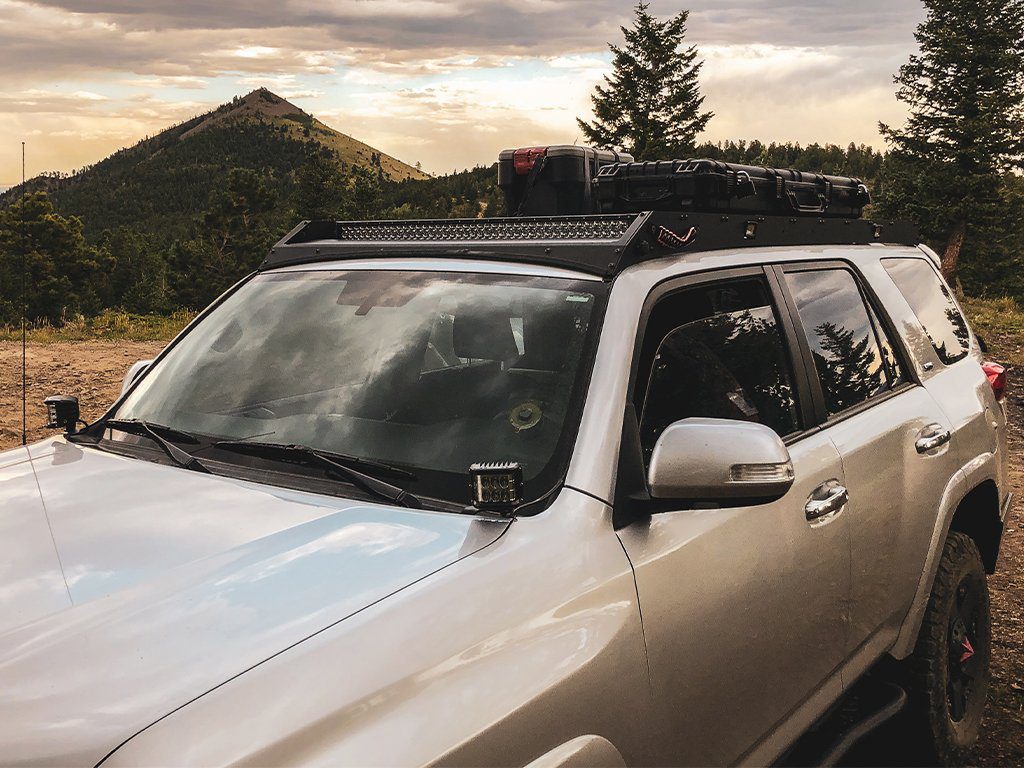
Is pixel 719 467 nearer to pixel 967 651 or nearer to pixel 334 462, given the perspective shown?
pixel 334 462

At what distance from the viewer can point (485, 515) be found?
1.99 m

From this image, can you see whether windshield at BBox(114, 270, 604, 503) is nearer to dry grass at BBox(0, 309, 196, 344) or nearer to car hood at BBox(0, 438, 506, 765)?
car hood at BBox(0, 438, 506, 765)

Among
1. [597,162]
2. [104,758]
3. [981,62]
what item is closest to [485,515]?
[104,758]

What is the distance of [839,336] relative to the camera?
3309 mm

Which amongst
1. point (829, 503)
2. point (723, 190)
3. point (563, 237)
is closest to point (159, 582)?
point (563, 237)

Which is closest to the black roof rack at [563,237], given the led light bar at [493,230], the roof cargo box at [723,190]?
the led light bar at [493,230]

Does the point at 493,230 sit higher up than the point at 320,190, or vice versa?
the point at 320,190

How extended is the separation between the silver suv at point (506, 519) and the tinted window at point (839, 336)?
0.01m

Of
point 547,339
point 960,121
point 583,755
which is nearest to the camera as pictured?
point 583,755

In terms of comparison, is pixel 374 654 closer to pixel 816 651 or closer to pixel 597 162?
pixel 816 651

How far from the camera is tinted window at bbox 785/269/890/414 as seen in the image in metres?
3.14

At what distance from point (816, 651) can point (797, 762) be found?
31 centimetres

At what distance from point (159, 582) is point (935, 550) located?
2.73 m

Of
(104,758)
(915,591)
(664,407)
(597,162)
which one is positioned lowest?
(915,591)
